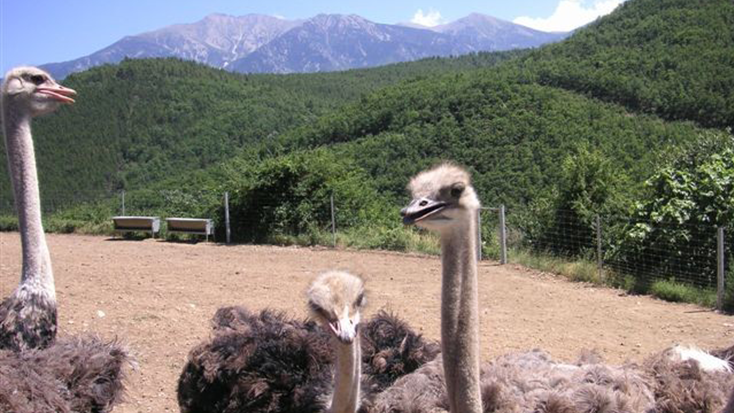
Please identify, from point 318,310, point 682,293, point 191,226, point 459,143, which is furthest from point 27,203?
point 459,143

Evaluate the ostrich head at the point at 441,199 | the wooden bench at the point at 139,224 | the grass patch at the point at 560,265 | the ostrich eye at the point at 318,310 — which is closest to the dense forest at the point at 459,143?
the grass patch at the point at 560,265

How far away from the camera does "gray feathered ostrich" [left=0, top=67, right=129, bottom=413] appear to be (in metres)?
3.17

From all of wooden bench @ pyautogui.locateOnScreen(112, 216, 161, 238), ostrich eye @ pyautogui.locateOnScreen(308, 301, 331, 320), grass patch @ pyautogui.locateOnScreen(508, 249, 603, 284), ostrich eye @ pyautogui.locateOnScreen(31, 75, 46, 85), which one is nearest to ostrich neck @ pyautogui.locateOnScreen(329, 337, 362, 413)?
ostrich eye @ pyautogui.locateOnScreen(308, 301, 331, 320)

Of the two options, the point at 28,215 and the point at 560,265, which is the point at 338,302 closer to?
the point at 28,215

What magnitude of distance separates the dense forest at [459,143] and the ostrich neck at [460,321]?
7.21 metres

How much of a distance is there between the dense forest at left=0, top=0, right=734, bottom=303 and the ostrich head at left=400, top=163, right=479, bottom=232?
23.6 feet

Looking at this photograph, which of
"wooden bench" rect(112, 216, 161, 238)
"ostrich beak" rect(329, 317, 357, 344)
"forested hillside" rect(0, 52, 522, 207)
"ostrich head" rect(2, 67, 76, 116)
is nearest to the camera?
"ostrich beak" rect(329, 317, 357, 344)

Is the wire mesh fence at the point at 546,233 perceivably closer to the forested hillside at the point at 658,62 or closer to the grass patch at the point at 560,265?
the grass patch at the point at 560,265

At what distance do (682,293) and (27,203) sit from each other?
23.1ft

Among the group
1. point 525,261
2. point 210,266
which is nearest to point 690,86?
point 525,261

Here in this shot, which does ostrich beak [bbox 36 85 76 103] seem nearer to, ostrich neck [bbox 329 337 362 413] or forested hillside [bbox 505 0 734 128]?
ostrich neck [bbox 329 337 362 413]

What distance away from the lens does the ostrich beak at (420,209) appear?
2510mm

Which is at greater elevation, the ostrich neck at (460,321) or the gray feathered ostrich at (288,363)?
the ostrich neck at (460,321)

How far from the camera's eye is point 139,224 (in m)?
14.8
